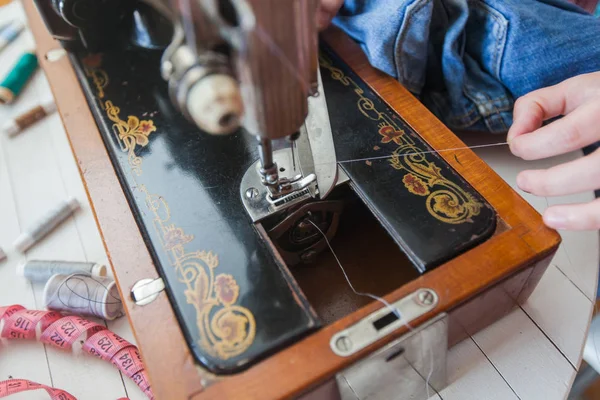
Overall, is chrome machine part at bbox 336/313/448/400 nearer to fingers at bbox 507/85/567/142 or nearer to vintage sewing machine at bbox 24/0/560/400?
vintage sewing machine at bbox 24/0/560/400

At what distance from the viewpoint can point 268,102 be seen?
19.5 inches

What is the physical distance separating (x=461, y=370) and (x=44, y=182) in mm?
827

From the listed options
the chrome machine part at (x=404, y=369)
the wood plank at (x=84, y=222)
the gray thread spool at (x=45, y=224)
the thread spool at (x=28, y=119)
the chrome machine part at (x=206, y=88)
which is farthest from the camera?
the thread spool at (x=28, y=119)

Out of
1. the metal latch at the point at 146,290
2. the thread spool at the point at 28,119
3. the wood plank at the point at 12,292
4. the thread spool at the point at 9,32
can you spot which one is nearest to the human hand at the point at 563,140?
the metal latch at the point at 146,290

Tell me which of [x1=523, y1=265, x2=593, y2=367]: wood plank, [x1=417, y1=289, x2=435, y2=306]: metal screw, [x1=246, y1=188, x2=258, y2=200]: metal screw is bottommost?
[x1=523, y1=265, x2=593, y2=367]: wood plank

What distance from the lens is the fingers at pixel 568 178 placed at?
1.99 ft

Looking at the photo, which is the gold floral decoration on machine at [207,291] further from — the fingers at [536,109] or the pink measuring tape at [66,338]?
the fingers at [536,109]

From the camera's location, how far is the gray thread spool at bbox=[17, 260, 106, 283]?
83 cm

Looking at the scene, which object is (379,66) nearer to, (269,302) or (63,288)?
(269,302)

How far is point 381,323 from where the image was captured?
571 millimetres

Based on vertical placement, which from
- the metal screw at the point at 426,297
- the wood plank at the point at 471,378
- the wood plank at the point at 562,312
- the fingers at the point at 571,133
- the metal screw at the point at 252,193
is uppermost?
the fingers at the point at 571,133

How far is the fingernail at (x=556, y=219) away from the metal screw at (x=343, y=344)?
0.95 feet

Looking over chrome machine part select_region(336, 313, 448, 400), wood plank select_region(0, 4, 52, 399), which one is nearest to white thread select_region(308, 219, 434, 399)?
chrome machine part select_region(336, 313, 448, 400)

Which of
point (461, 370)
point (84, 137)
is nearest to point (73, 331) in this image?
point (84, 137)
